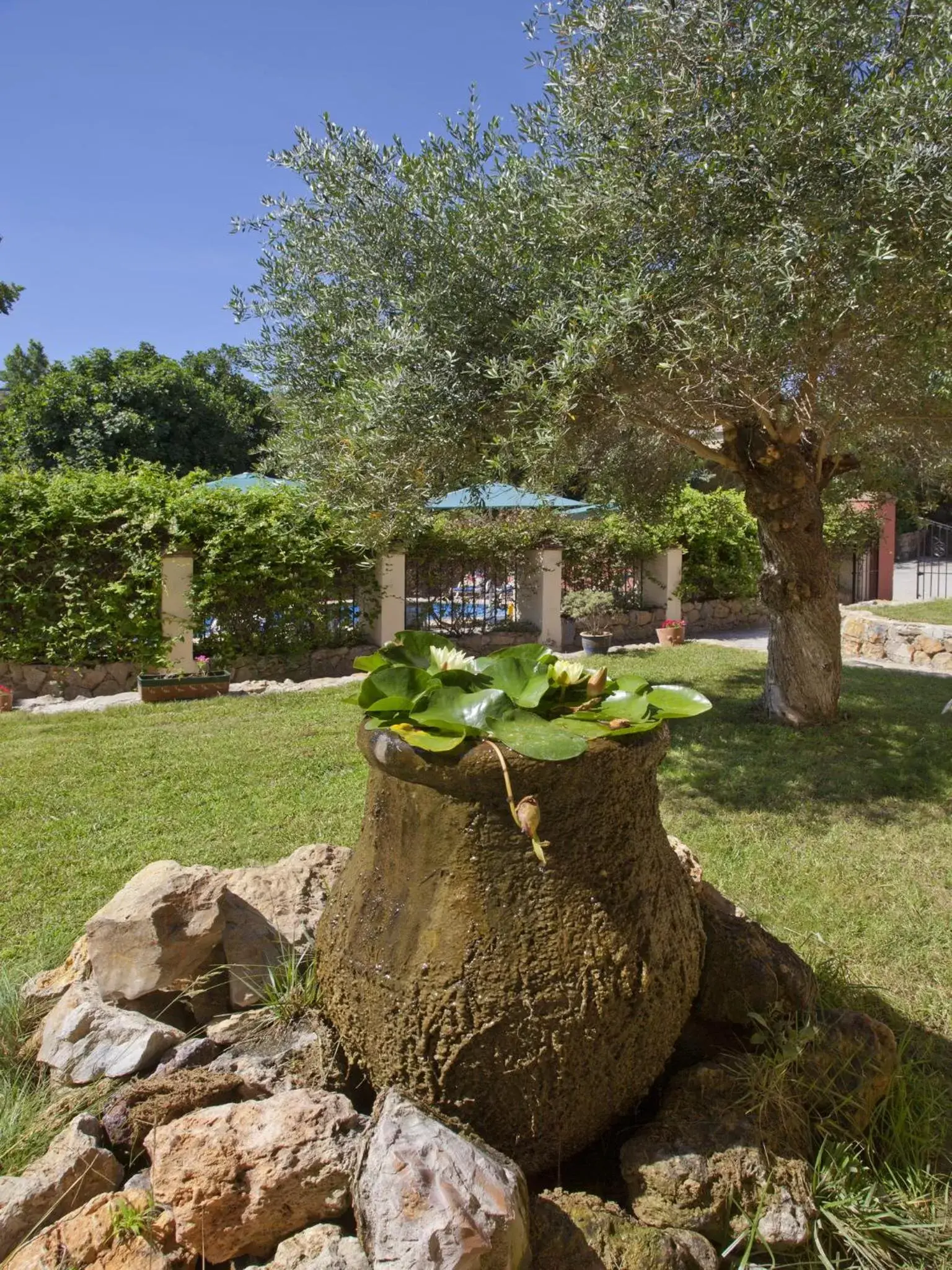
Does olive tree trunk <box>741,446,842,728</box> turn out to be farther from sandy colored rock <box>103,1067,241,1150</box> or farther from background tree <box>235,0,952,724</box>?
sandy colored rock <box>103,1067,241,1150</box>

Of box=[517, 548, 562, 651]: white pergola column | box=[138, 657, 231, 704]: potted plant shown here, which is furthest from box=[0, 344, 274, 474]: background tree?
box=[138, 657, 231, 704]: potted plant

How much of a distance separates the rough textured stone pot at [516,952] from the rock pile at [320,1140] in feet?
0.42

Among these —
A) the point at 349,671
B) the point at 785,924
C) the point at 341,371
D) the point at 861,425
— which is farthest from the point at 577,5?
the point at 349,671

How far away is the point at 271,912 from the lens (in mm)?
2973

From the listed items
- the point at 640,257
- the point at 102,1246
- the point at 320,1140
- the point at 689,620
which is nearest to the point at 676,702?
the point at 320,1140

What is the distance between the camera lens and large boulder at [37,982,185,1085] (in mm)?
2270

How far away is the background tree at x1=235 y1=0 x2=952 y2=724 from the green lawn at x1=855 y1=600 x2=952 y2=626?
953cm

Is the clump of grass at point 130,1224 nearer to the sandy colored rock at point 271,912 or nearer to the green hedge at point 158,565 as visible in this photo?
the sandy colored rock at point 271,912

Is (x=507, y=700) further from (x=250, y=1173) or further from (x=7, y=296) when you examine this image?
(x=7, y=296)

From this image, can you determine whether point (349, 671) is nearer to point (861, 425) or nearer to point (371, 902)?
point (861, 425)

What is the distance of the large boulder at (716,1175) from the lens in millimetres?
1899

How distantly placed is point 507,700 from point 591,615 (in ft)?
40.1

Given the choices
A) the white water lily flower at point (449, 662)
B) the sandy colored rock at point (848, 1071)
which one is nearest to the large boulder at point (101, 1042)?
the white water lily flower at point (449, 662)

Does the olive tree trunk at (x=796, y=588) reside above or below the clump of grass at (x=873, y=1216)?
above
